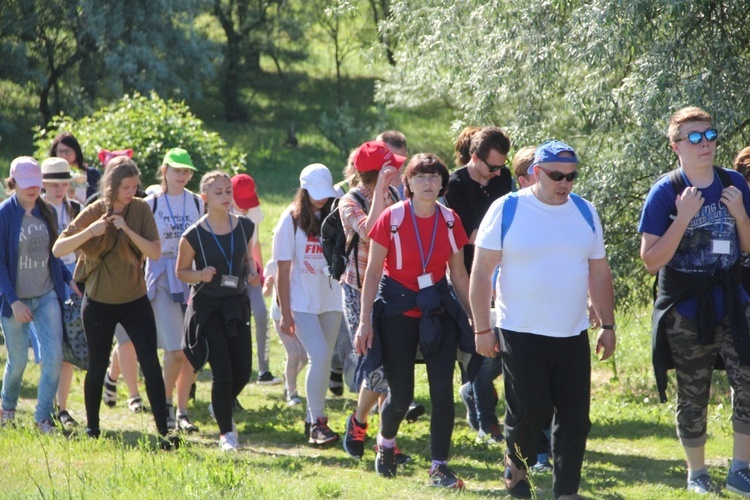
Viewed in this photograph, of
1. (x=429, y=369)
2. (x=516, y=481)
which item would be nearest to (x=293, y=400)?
(x=429, y=369)

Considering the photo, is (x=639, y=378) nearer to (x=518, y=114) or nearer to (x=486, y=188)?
(x=518, y=114)

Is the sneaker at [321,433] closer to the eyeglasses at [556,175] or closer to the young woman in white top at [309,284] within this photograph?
the young woman in white top at [309,284]

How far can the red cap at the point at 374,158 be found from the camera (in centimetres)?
648

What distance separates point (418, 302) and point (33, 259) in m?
3.07

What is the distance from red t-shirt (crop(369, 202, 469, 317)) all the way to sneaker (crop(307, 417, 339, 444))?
1.67m

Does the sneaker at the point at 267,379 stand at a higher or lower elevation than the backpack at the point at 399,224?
lower

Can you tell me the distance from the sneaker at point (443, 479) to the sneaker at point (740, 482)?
1539 millimetres

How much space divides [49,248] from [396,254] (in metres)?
2.89

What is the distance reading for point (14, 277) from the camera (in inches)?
287

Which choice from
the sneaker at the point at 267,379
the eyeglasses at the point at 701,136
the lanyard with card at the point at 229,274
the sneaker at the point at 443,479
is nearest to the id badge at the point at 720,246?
the eyeglasses at the point at 701,136

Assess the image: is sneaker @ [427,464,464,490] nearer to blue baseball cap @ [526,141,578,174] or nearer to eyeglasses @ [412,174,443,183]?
eyeglasses @ [412,174,443,183]

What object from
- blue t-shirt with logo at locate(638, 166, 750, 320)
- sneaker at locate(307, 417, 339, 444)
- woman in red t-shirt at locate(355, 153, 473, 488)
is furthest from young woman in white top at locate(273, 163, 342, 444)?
blue t-shirt with logo at locate(638, 166, 750, 320)

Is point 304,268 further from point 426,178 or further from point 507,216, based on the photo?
point 507,216

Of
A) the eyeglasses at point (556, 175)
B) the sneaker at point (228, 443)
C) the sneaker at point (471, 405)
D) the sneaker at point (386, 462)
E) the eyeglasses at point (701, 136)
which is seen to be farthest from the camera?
the sneaker at point (471, 405)
